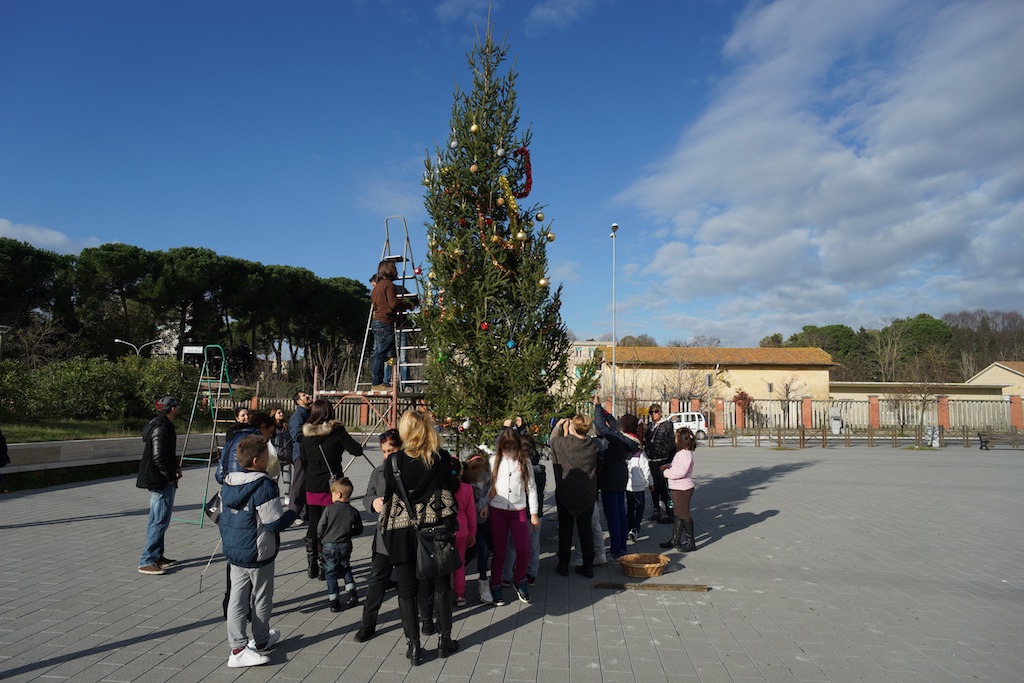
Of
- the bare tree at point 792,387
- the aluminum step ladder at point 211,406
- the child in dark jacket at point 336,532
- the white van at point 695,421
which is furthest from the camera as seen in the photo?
the bare tree at point 792,387

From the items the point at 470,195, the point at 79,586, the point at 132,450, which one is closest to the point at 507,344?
the point at 470,195

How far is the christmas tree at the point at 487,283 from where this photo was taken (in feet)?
24.3

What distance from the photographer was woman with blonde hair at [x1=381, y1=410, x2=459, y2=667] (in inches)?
186

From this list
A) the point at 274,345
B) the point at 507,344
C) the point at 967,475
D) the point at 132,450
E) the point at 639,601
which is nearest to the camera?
the point at 639,601

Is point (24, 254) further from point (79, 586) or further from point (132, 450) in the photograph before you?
point (79, 586)

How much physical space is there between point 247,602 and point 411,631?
1235mm

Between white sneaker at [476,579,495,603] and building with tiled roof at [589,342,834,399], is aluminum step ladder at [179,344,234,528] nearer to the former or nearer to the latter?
white sneaker at [476,579,495,603]

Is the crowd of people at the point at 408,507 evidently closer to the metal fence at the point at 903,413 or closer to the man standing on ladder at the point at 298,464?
the man standing on ladder at the point at 298,464

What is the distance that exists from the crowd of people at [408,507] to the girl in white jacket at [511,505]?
0.4 inches

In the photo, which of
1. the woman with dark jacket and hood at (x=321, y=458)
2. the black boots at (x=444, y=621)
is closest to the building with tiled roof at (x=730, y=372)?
the woman with dark jacket and hood at (x=321, y=458)

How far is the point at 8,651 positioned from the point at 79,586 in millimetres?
1845

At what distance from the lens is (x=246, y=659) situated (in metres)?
4.49

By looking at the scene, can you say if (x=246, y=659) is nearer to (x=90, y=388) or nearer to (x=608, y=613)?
(x=608, y=613)

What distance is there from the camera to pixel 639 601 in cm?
623
